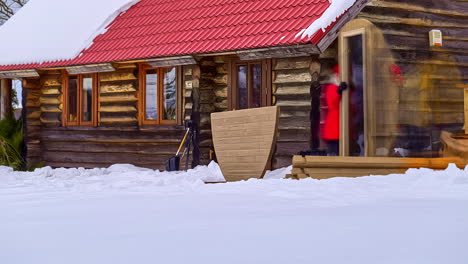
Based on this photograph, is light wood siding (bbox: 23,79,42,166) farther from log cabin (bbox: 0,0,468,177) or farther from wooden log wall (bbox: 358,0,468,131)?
wooden log wall (bbox: 358,0,468,131)

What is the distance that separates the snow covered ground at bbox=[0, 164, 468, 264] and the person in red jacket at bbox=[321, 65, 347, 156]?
293 cm

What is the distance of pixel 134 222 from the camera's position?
5.53 meters

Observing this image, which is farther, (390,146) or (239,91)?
(239,91)

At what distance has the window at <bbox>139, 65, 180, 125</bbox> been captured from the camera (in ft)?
47.3

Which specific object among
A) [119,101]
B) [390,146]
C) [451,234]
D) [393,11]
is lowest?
[451,234]

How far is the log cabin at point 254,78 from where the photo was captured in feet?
36.3

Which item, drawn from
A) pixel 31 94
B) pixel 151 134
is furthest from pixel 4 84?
pixel 151 134

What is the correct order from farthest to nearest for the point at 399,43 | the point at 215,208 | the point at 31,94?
the point at 31,94, the point at 399,43, the point at 215,208

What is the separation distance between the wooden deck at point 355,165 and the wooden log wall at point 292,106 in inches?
79.0

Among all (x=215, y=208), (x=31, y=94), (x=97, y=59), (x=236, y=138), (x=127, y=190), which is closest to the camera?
(x=215, y=208)

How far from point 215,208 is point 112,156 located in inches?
376

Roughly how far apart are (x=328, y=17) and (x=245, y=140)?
2.45 metres

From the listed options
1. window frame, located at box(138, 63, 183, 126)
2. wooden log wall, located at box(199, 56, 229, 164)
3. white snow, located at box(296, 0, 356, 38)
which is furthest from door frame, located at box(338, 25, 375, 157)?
window frame, located at box(138, 63, 183, 126)

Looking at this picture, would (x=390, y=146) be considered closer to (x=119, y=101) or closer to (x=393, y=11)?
(x=393, y=11)
